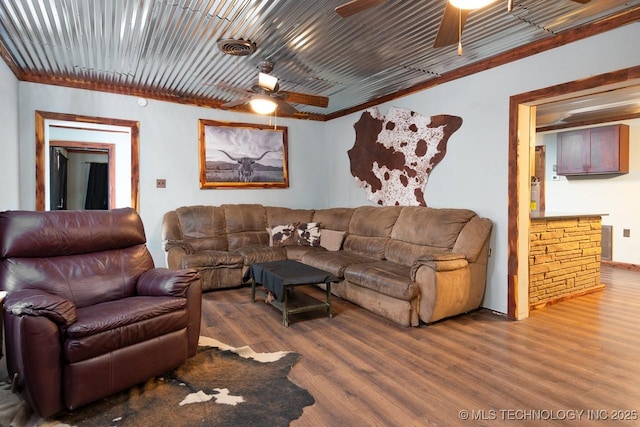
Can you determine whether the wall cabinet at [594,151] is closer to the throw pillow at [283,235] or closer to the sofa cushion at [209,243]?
the throw pillow at [283,235]

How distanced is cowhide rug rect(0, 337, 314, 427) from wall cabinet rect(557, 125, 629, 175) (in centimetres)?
599

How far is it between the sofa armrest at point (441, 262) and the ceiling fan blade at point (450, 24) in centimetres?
170

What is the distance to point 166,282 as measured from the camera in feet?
7.94

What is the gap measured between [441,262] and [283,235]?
97.6 inches

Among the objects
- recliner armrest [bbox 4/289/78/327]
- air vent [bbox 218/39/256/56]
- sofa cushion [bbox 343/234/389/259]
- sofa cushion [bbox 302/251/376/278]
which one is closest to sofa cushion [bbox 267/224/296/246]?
sofa cushion [bbox 302/251/376/278]

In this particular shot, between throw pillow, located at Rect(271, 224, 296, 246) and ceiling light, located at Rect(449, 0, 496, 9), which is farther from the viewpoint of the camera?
throw pillow, located at Rect(271, 224, 296, 246)

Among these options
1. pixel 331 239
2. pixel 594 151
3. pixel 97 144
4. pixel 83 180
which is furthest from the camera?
pixel 83 180

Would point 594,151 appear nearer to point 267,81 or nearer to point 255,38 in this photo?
point 267,81

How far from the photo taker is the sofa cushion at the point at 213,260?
13.7ft

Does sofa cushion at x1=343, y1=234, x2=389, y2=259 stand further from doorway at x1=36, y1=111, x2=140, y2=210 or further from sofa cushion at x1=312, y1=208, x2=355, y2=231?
doorway at x1=36, y1=111, x2=140, y2=210

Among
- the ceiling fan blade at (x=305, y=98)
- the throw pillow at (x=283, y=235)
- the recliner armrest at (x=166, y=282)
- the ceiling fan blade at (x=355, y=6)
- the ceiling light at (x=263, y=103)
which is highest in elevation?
the ceiling fan blade at (x=305, y=98)

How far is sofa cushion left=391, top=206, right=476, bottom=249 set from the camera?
141 inches

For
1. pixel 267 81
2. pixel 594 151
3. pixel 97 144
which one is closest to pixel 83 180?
pixel 97 144

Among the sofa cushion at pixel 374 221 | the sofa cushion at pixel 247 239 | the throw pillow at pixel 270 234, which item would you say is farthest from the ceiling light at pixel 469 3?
the sofa cushion at pixel 247 239
